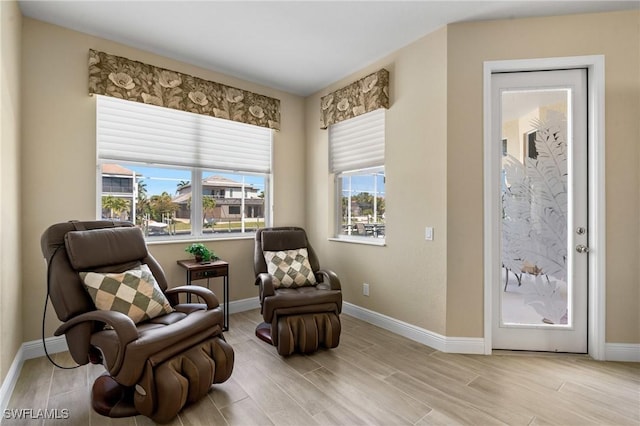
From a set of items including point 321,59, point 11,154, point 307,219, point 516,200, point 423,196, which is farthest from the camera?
point 307,219

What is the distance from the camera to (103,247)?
7.09 ft

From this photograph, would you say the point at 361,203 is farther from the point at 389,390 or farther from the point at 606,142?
the point at 606,142

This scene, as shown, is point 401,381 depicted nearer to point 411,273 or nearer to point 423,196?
point 411,273

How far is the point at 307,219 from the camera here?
421 cm

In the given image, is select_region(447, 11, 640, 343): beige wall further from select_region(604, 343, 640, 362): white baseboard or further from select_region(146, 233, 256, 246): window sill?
select_region(146, 233, 256, 246): window sill

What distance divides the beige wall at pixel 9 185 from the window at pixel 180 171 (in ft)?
2.01

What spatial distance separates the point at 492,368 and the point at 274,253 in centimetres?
214

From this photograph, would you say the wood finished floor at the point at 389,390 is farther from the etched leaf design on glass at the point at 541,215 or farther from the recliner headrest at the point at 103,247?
the recliner headrest at the point at 103,247

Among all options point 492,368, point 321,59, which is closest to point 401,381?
point 492,368

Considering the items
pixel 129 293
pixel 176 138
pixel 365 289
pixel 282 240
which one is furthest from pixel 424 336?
pixel 176 138

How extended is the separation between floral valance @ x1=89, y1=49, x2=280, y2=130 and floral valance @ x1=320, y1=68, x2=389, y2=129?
0.65 metres

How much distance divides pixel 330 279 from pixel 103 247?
5.99 feet

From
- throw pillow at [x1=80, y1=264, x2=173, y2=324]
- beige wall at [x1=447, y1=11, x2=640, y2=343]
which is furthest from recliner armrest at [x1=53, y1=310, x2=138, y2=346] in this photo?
beige wall at [x1=447, y1=11, x2=640, y2=343]

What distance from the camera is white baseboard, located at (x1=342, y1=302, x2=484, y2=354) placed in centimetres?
259
